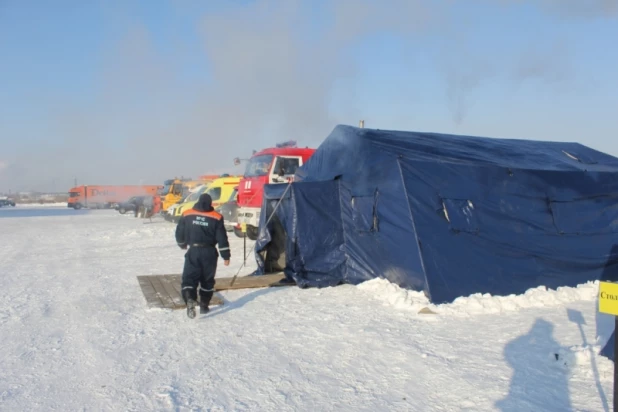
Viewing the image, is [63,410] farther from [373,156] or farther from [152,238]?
[152,238]

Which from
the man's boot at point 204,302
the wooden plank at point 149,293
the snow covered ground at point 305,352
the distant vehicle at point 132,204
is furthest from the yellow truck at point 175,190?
the man's boot at point 204,302

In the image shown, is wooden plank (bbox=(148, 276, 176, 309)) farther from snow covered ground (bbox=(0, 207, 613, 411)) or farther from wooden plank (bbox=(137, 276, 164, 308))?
snow covered ground (bbox=(0, 207, 613, 411))

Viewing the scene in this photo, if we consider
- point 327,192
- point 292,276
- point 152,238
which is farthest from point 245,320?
point 152,238

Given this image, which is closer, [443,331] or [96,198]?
[443,331]

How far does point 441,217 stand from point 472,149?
2.52 meters

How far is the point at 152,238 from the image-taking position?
1848 cm

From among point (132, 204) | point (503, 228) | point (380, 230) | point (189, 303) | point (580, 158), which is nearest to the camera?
point (189, 303)

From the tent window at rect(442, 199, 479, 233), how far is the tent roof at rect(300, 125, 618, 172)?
30.0 inches

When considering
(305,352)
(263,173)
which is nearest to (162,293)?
(305,352)

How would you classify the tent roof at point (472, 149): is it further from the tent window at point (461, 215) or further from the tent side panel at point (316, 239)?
the tent side panel at point (316, 239)

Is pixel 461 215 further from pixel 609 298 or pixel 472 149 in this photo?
pixel 609 298

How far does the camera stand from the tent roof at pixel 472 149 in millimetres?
8867

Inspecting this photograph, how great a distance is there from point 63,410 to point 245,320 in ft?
9.88

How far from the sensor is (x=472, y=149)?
9805 mm
